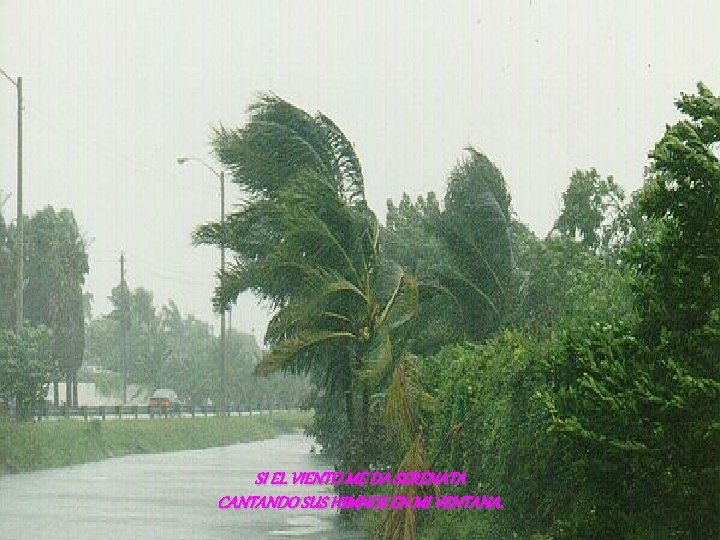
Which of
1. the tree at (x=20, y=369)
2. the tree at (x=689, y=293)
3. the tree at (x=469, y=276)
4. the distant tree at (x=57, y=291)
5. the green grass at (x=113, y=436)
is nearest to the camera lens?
the tree at (x=689, y=293)

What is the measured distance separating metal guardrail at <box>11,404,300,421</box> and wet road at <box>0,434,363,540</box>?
3509 millimetres

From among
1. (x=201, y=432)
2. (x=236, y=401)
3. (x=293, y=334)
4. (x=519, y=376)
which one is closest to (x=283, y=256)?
(x=293, y=334)

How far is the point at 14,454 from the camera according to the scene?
5628cm

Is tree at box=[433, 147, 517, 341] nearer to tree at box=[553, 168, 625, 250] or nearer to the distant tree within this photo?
tree at box=[553, 168, 625, 250]

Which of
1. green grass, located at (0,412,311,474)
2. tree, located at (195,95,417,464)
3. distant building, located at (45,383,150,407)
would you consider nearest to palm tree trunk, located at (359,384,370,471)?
tree, located at (195,95,417,464)

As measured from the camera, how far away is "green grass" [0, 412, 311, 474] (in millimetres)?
56969

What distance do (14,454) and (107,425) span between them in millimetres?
15186

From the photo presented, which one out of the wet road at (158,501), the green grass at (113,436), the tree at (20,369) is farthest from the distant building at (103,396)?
the tree at (20,369)

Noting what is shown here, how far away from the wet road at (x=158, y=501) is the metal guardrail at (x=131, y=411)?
351 cm

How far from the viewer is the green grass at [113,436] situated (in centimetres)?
5697

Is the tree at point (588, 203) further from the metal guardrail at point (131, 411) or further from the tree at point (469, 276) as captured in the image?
the metal guardrail at point (131, 411)

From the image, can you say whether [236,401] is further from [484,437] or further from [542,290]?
[484,437]

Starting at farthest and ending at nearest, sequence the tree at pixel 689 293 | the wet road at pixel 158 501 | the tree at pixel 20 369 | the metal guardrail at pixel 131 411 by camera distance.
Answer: the metal guardrail at pixel 131 411
the tree at pixel 20 369
the wet road at pixel 158 501
the tree at pixel 689 293

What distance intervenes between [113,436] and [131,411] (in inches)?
377
